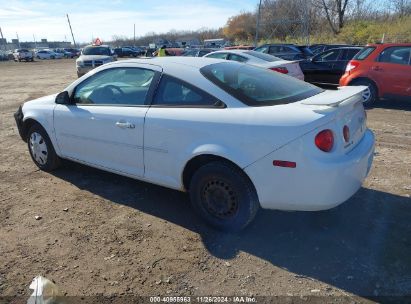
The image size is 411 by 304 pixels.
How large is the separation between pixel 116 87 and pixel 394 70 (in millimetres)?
7250

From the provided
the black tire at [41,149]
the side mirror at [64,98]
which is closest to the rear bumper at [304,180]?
the side mirror at [64,98]

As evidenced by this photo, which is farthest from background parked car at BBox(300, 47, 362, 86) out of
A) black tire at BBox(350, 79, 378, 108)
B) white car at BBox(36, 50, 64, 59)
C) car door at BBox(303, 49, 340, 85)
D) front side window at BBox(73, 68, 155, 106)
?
white car at BBox(36, 50, 64, 59)

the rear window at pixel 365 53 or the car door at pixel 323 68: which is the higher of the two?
the rear window at pixel 365 53

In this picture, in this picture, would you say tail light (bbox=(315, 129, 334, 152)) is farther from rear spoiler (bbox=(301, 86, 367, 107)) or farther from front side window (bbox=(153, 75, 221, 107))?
front side window (bbox=(153, 75, 221, 107))

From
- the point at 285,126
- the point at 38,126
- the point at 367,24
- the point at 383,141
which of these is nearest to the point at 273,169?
the point at 285,126

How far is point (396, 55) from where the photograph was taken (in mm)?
8891

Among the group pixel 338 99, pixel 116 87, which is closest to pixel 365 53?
pixel 338 99

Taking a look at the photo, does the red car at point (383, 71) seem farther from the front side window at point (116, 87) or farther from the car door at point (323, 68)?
the front side window at point (116, 87)

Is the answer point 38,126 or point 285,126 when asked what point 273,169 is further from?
point 38,126

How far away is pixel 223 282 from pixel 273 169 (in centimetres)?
97

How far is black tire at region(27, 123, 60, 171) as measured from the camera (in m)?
5.01

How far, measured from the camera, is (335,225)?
3.60 m

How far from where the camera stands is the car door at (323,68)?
11.8 meters

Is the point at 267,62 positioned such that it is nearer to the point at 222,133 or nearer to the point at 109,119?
the point at 109,119
